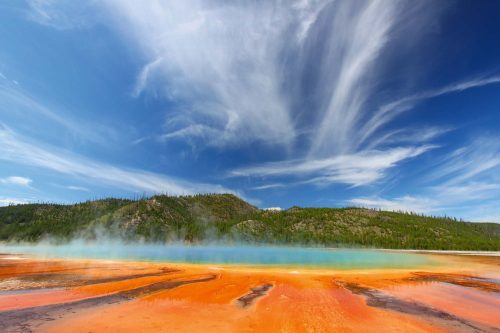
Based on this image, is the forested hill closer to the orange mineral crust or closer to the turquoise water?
the turquoise water

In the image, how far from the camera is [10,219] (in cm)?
17638

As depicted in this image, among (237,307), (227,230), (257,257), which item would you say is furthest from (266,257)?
(227,230)

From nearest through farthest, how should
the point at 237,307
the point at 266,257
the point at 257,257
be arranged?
the point at 237,307, the point at 257,257, the point at 266,257

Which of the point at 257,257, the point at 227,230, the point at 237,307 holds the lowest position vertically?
the point at 237,307

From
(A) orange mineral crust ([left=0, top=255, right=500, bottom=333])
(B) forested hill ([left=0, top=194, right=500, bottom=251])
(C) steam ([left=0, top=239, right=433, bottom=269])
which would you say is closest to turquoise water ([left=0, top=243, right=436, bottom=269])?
(C) steam ([left=0, top=239, right=433, bottom=269])

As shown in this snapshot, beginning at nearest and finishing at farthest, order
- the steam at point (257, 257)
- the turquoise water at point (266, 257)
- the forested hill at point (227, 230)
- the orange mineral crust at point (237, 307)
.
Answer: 1. the orange mineral crust at point (237, 307)
2. the turquoise water at point (266, 257)
3. the steam at point (257, 257)
4. the forested hill at point (227, 230)

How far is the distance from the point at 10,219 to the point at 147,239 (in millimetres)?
93159

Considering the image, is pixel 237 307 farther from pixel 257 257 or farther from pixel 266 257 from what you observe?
pixel 266 257

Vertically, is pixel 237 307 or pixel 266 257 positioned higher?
pixel 266 257

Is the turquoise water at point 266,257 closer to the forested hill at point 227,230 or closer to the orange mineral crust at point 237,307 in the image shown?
the orange mineral crust at point 237,307

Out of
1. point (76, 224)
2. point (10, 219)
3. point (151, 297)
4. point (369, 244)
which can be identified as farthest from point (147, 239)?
point (151, 297)

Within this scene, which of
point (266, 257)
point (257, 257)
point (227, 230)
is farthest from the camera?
point (227, 230)

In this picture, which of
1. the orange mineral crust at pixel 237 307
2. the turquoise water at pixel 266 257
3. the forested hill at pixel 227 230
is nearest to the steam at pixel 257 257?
the turquoise water at pixel 266 257

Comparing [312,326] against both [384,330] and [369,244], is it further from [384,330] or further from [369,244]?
[369,244]
